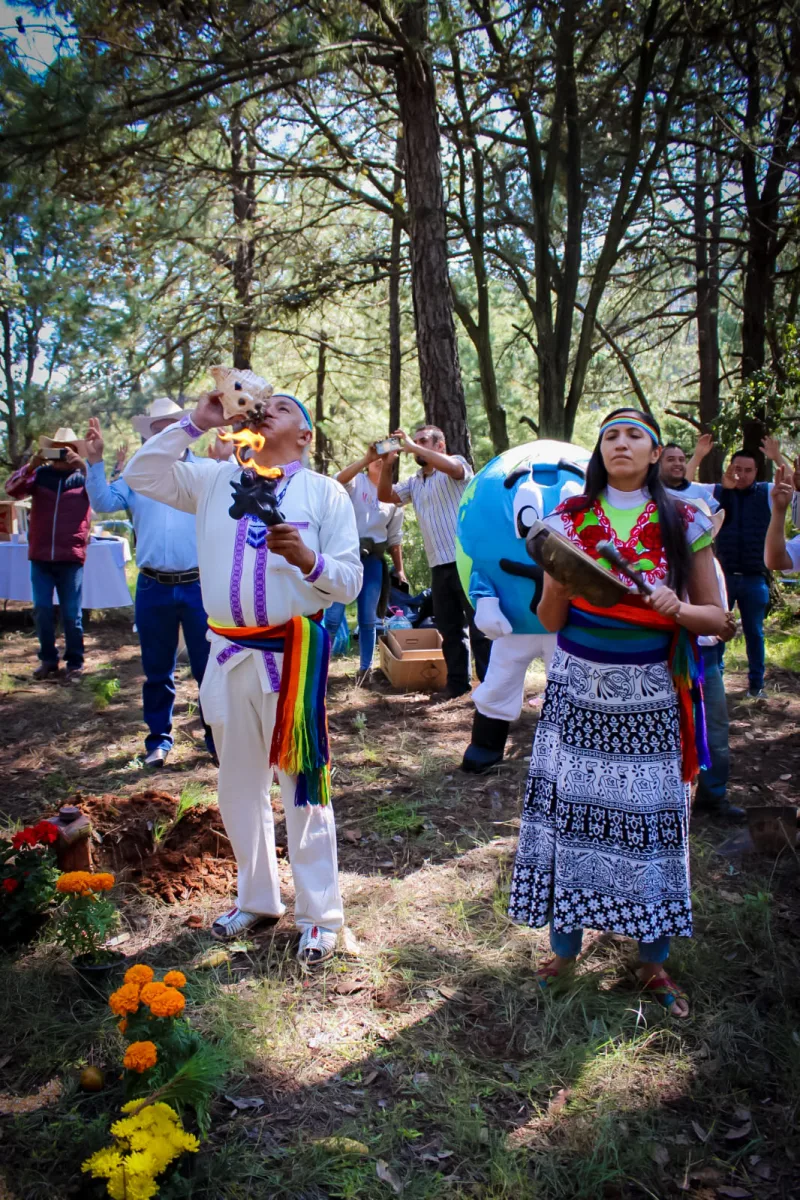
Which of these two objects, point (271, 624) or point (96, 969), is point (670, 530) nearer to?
point (271, 624)

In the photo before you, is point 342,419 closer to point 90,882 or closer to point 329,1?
point 329,1

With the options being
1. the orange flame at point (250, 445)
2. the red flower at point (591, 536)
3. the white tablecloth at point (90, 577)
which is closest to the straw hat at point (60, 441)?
the white tablecloth at point (90, 577)

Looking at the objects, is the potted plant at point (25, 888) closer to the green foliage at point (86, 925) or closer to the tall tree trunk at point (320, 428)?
the green foliage at point (86, 925)

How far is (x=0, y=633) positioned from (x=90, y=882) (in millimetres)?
7366

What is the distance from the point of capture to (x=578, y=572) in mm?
2574

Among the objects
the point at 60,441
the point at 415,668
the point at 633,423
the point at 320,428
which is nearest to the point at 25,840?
the point at 633,423

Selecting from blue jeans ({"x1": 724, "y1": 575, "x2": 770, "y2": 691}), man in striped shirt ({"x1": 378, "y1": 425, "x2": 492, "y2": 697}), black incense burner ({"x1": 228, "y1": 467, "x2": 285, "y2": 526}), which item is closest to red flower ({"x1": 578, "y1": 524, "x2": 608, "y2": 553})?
black incense burner ({"x1": 228, "y1": 467, "x2": 285, "y2": 526})

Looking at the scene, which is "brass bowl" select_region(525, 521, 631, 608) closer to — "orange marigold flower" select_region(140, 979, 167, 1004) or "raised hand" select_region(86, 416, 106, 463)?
"orange marigold flower" select_region(140, 979, 167, 1004)

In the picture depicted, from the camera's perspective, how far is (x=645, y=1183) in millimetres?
2279

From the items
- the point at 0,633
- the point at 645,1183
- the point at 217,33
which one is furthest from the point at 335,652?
the point at 645,1183

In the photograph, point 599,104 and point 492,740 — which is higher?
point 599,104

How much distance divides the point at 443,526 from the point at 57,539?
3.32m

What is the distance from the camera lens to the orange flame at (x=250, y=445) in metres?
2.89

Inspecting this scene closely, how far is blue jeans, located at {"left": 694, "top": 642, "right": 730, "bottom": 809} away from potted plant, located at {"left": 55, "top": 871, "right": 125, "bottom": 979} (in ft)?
9.24
